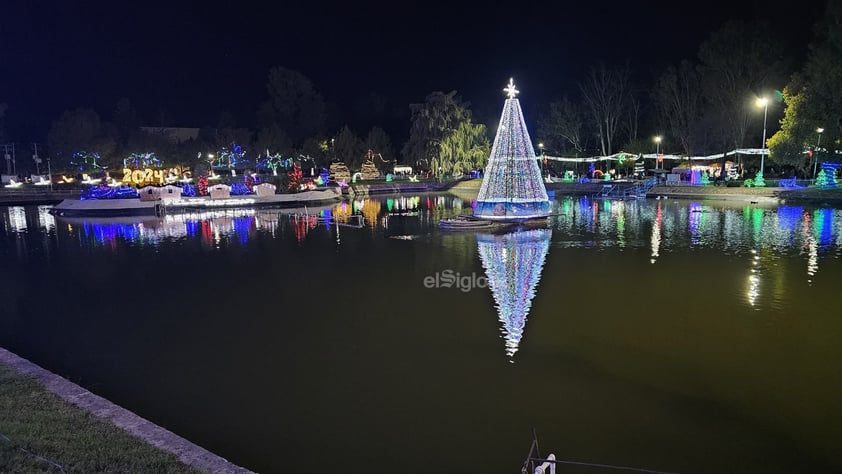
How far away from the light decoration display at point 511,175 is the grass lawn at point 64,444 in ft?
64.9

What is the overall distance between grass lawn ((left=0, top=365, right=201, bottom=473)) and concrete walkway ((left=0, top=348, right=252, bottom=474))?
4.2 inches

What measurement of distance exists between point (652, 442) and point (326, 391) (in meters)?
3.99

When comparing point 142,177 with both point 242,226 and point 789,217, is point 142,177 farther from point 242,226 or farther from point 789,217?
point 789,217

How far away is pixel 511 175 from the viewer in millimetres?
25859

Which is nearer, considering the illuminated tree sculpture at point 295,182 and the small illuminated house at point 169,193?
the small illuminated house at point 169,193

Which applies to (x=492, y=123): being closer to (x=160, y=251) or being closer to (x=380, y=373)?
(x=160, y=251)

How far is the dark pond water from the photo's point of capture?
6.39 meters

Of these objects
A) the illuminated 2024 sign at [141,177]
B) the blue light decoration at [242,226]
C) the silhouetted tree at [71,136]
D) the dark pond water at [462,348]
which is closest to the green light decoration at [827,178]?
the dark pond water at [462,348]

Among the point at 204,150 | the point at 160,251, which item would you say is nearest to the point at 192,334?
the point at 160,251

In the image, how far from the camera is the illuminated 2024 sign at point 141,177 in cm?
4531

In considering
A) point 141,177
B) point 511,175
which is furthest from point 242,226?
point 141,177

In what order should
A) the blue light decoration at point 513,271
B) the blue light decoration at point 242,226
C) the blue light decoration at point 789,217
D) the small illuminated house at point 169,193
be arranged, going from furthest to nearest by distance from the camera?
the small illuminated house at point 169,193
the blue light decoration at point 242,226
the blue light decoration at point 789,217
the blue light decoration at point 513,271

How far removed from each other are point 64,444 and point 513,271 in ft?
38.1

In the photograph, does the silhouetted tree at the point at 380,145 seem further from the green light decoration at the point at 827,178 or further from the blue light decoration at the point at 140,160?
the green light decoration at the point at 827,178
